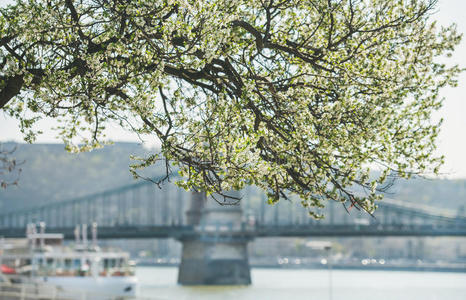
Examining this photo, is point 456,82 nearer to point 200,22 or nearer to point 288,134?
point 288,134

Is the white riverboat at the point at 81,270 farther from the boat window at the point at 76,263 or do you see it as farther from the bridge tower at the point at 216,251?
the bridge tower at the point at 216,251

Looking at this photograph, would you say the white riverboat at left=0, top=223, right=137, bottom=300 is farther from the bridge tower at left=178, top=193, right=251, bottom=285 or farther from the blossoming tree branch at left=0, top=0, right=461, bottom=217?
the blossoming tree branch at left=0, top=0, right=461, bottom=217

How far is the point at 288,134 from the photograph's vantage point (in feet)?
29.7

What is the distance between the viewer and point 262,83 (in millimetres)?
8828

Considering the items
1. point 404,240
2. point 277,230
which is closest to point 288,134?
point 277,230

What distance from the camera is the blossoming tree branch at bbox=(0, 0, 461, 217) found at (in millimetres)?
8398

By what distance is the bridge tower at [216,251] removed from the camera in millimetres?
79750

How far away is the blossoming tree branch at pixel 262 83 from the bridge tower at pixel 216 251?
227 feet

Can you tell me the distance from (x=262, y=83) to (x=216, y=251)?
7384 cm

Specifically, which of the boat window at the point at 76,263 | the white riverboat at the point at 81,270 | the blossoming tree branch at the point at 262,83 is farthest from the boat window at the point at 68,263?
the blossoming tree branch at the point at 262,83

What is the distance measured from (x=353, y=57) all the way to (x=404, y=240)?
7120 inches

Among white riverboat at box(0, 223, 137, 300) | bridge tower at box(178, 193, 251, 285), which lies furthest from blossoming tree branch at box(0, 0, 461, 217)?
bridge tower at box(178, 193, 251, 285)

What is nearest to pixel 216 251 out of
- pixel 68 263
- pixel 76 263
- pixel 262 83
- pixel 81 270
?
pixel 76 263

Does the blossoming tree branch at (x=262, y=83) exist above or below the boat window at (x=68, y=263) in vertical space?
above
